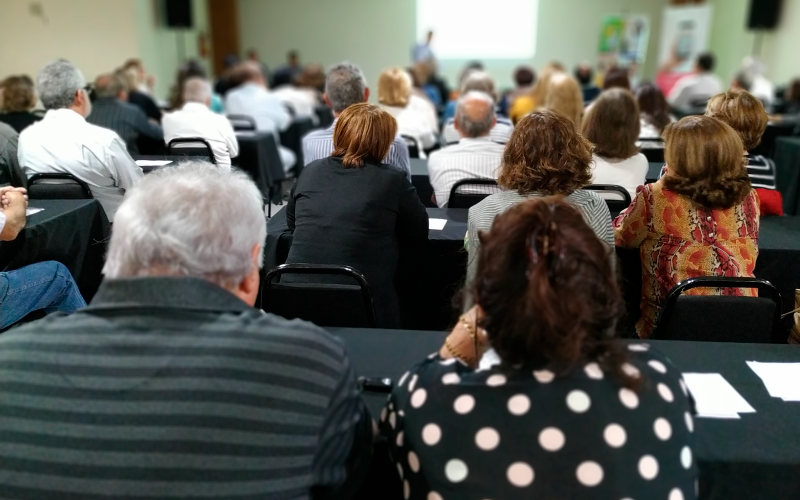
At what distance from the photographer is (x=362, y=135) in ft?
7.19

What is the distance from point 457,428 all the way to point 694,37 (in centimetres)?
Result: 1063

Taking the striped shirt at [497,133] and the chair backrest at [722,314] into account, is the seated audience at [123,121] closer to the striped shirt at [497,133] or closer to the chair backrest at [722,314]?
the striped shirt at [497,133]

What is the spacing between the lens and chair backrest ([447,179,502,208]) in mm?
2723

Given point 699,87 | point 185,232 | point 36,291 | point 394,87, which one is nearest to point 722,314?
point 185,232

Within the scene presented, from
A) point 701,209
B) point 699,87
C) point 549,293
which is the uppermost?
point 699,87

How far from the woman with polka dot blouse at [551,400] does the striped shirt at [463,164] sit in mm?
2054

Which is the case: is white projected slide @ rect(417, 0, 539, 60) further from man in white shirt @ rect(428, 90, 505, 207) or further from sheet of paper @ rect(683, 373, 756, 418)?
sheet of paper @ rect(683, 373, 756, 418)

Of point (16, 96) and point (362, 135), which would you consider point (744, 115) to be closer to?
point (362, 135)

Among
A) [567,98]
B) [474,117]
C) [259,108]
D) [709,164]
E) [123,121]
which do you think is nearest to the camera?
[709,164]

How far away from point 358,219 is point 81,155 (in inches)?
60.7

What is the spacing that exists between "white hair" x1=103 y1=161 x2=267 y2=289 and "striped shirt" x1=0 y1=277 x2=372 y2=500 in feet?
0.27

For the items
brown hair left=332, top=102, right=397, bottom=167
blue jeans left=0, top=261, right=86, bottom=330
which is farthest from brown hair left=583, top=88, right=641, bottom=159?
blue jeans left=0, top=261, right=86, bottom=330

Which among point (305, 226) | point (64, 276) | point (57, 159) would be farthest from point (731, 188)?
point (57, 159)

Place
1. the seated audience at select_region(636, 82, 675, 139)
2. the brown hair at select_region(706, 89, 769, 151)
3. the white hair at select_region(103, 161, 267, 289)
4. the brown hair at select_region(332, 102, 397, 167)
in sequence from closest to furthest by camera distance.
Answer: the white hair at select_region(103, 161, 267, 289), the brown hair at select_region(332, 102, 397, 167), the brown hair at select_region(706, 89, 769, 151), the seated audience at select_region(636, 82, 675, 139)
